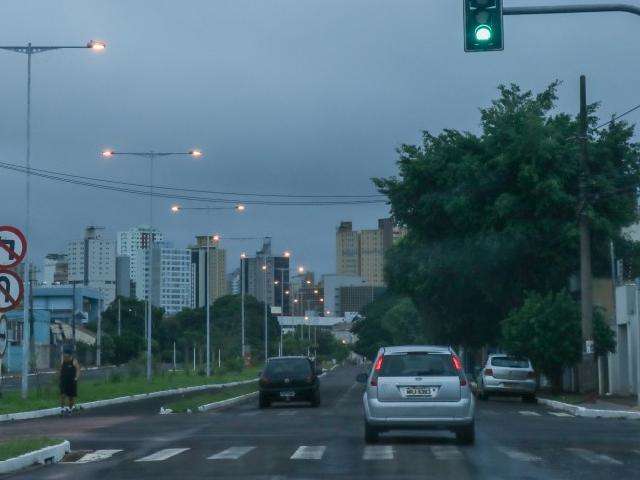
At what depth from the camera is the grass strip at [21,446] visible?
16.8m

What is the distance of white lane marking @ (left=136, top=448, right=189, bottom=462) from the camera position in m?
17.7

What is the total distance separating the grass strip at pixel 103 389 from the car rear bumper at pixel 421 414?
14.5 m

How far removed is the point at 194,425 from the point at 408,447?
8.56 metres

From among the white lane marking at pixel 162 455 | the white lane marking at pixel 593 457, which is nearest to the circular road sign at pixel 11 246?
the white lane marking at pixel 162 455

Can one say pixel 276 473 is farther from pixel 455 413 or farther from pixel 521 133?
pixel 521 133

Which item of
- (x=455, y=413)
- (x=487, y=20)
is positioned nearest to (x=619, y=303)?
(x=455, y=413)

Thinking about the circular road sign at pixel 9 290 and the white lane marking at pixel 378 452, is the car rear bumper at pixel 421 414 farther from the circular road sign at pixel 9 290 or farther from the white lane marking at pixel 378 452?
the circular road sign at pixel 9 290

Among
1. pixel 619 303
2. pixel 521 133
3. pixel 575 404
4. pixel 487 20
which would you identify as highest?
pixel 521 133

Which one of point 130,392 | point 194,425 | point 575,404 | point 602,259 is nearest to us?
point 194,425

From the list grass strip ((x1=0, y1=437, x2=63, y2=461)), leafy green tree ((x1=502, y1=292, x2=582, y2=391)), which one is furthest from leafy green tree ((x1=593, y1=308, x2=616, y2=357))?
grass strip ((x1=0, y1=437, x2=63, y2=461))

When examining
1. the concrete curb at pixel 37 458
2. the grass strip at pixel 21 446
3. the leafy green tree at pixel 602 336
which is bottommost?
the concrete curb at pixel 37 458

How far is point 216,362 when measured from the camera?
296 feet

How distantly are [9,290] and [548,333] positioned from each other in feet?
91.6

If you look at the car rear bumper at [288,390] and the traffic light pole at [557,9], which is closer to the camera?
the traffic light pole at [557,9]
